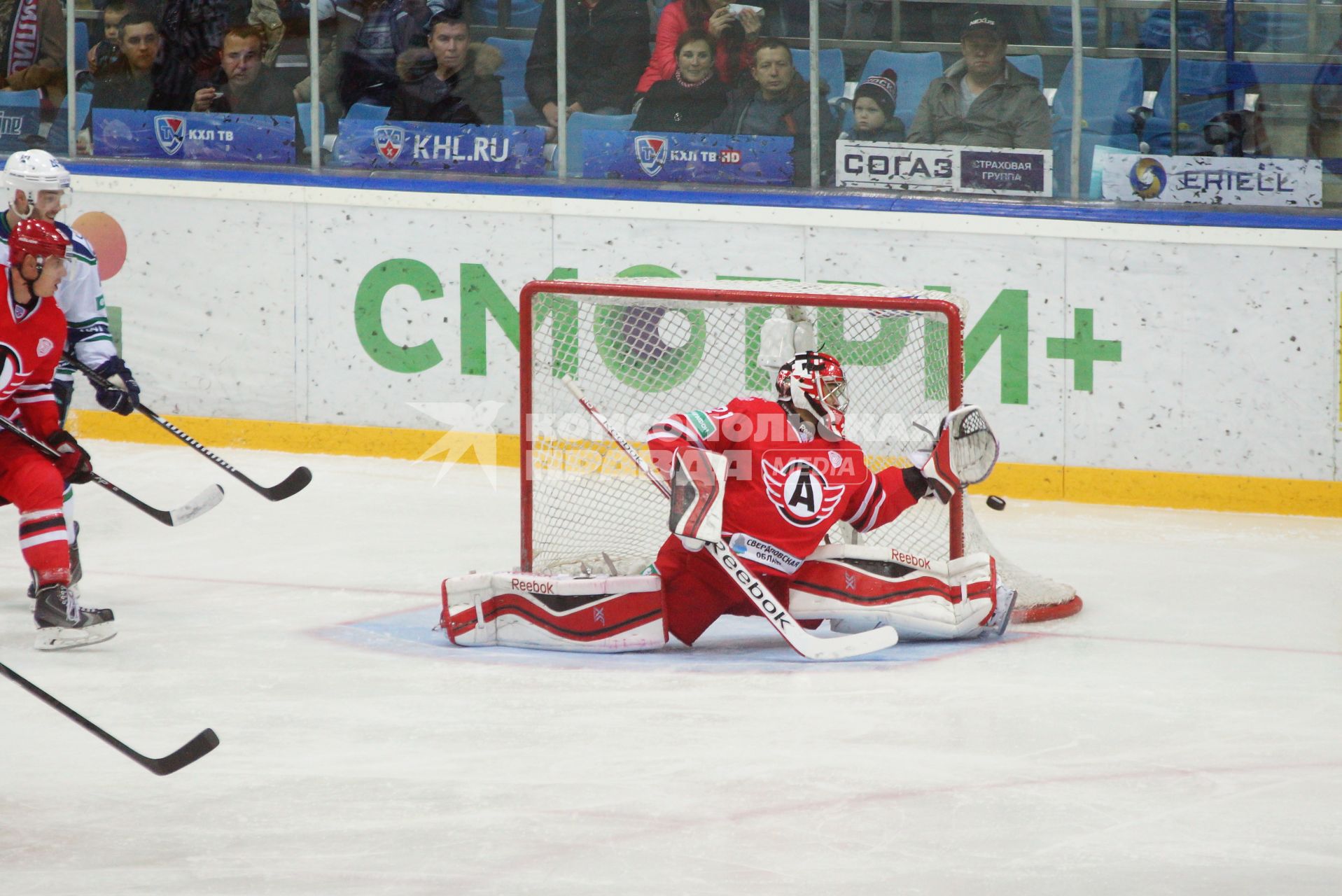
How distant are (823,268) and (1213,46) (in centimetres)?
141

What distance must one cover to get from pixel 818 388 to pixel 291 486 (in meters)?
1.77

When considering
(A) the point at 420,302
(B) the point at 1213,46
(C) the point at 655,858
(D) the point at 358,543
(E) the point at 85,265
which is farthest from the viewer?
(A) the point at 420,302

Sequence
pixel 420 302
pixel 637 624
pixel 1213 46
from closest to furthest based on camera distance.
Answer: pixel 637 624 → pixel 1213 46 → pixel 420 302

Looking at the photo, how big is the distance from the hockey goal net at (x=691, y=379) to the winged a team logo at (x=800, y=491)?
40cm

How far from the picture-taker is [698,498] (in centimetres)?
427

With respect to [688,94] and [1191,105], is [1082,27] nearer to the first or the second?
[1191,105]

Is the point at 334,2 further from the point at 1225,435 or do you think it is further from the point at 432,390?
the point at 1225,435

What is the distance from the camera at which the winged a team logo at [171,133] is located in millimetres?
7336

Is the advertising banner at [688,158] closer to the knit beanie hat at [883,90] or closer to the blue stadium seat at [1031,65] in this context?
the knit beanie hat at [883,90]

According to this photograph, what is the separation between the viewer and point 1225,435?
618 centimetres

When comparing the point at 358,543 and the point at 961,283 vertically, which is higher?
the point at 961,283

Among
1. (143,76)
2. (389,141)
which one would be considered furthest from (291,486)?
(143,76)

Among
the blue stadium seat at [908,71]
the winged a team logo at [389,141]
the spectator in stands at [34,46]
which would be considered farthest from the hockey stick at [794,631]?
the spectator in stands at [34,46]

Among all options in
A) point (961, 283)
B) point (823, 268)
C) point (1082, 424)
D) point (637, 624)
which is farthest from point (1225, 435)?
point (637, 624)
